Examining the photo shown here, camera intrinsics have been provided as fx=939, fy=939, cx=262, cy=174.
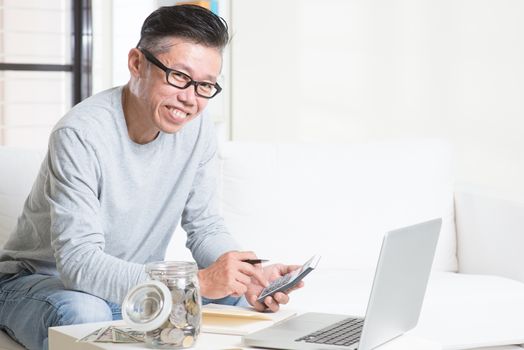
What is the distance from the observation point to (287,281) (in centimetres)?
179

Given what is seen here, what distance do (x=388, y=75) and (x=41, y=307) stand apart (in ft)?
8.13

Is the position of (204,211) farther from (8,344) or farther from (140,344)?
(140,344)

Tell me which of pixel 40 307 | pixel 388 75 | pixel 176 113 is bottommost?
pixel 40 307

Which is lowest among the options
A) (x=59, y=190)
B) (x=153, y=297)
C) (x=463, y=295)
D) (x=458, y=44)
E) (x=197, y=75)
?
(x=463, y=295)

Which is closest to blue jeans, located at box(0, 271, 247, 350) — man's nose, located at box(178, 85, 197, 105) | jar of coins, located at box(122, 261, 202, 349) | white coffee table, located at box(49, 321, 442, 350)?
white coffee table, located at box(49, 321, 442, 350)

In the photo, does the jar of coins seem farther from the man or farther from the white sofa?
the white sofa

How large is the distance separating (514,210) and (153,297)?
1672 millimetres

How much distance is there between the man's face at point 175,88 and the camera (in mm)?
1938

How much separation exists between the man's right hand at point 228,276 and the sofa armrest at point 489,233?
51.6 inches

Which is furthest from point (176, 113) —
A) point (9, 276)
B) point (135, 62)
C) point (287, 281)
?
point (9, 276)

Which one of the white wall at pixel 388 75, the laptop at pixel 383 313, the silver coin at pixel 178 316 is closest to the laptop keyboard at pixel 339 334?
the laptop at pixel 383 313

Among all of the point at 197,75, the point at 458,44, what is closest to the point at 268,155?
the point at 197,75

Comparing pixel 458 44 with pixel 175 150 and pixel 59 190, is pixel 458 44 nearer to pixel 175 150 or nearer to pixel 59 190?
pixel 175 150

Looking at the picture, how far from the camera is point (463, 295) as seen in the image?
262cm
